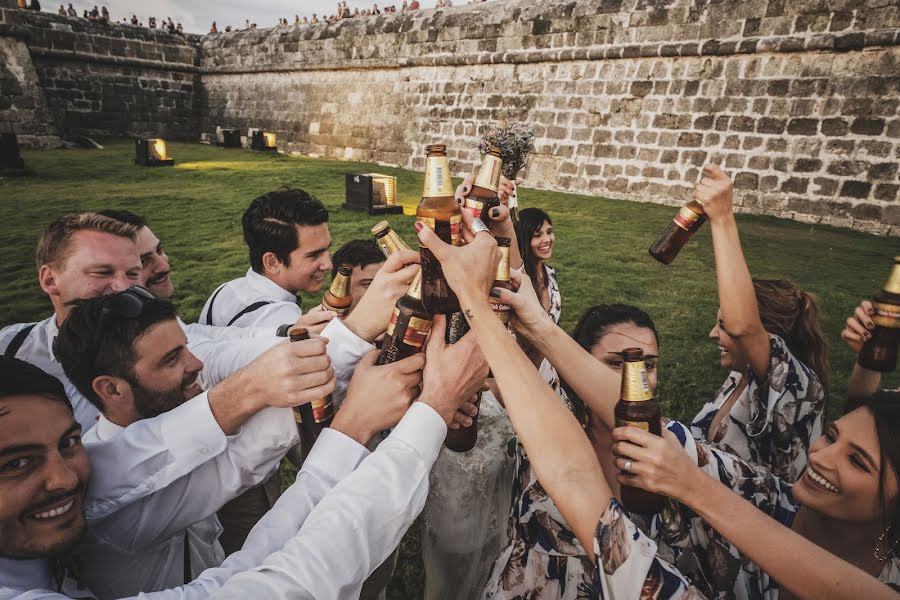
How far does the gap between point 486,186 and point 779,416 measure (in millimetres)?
1901

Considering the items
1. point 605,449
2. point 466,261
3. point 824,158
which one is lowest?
point 605,449

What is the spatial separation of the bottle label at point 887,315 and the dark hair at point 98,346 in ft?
12.1

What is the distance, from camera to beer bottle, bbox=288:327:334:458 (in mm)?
1751

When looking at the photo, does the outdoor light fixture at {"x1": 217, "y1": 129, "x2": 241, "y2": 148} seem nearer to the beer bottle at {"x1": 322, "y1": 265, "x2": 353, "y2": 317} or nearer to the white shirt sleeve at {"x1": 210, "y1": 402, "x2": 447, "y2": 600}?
the beer bottle at {"x1": 322, "y1": 265, "x2": 353, "y2": 317}

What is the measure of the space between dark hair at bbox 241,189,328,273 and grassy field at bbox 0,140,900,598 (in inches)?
89.7

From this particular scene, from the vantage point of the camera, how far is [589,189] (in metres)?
12.1

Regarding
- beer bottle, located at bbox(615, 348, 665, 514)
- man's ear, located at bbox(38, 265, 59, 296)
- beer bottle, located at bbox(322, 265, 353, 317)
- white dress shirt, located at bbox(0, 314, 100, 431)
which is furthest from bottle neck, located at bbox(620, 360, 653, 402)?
man's ear, located at bbox(38, 265, 59, 296)

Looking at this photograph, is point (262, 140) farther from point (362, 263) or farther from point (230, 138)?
point (362, 263)

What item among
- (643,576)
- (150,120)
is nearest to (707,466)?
(643,576)

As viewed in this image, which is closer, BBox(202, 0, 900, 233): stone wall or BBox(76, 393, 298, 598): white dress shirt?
BBox(76, 393, 298, 598): white dress shirt

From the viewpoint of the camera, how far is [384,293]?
190cm

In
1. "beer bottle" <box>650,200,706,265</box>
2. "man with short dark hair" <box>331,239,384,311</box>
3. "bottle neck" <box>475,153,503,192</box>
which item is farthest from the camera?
"man with short dark hair" <box>331,239,384,311</box>

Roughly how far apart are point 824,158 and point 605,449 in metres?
9.99

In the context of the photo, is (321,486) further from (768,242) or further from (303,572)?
(768,242)
